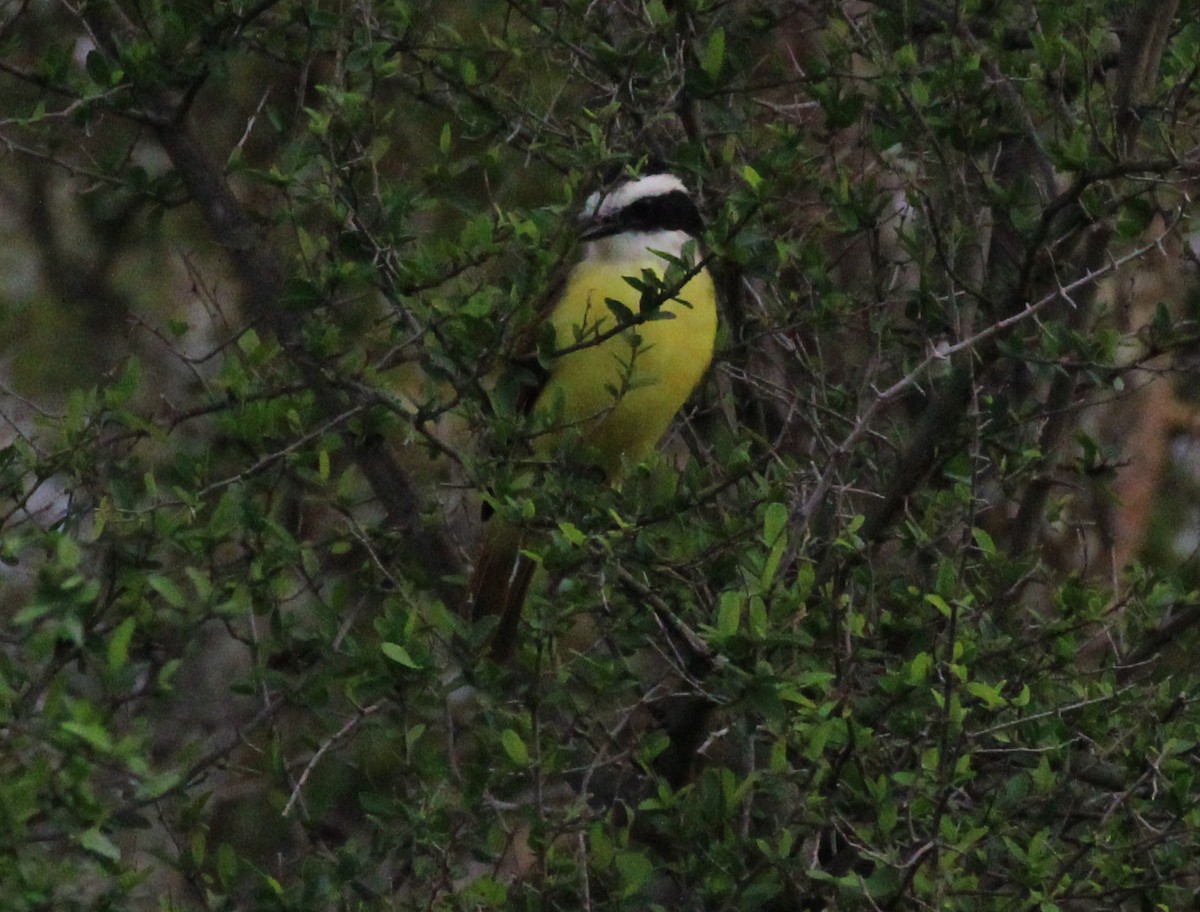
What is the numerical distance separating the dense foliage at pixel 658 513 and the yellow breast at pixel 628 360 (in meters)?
0.08

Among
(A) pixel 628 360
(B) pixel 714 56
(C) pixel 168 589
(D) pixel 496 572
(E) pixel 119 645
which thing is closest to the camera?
(E) pixel 119 645

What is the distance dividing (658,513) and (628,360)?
1.12m

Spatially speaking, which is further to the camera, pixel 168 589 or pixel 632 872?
pixel 632 872

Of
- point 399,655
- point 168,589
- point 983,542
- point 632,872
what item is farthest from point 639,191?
point 168,589

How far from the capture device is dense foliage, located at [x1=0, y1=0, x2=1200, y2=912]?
3.04m

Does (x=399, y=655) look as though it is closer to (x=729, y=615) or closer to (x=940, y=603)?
(x=729, y=615)

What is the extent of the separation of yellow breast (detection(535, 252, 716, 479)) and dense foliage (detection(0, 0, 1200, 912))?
83mm

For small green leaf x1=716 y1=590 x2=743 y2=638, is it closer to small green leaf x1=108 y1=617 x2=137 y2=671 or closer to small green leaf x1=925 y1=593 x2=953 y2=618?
small green leaf x1=925 y1=593 x2=953 y2=618

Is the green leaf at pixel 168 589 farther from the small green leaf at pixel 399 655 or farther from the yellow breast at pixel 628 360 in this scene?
the yellow breast at pixel 628 360

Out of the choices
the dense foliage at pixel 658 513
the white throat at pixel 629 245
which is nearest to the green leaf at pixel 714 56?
the dense foliage at pixel 658 513

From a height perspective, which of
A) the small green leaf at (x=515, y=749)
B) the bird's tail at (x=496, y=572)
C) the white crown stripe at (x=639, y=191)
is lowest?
the bird's tail at (x=496, y=572)

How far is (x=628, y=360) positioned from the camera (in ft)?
14.3

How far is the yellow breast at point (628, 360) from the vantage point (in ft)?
14.2

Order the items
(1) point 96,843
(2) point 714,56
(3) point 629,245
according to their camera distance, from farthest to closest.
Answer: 1. (3) point 629,245
2. (2) point 714,56
3. (1) point 96,843
